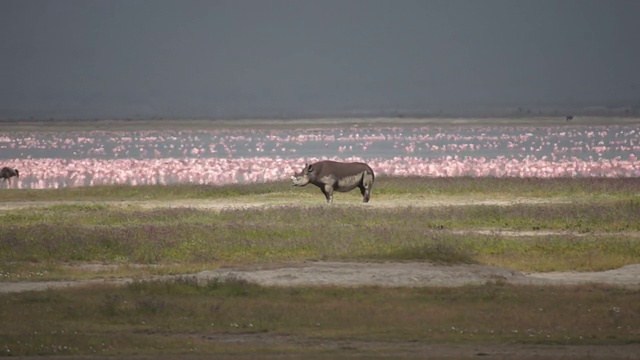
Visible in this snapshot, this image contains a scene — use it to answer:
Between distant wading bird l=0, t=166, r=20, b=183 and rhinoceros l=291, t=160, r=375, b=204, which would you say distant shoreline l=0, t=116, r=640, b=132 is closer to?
distant wading bird l=0, t=166, r=20, b=183

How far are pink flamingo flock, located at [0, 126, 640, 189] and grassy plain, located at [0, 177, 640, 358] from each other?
584 inches

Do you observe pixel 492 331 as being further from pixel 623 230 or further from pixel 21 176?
A: pixel 21 176

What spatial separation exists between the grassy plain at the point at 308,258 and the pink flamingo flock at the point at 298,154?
14.8m

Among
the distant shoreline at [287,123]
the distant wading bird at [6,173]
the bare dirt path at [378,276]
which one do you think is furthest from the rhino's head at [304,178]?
the distant shoreline at [287,123]

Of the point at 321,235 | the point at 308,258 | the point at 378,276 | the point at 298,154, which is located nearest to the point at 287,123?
the point at 298,154

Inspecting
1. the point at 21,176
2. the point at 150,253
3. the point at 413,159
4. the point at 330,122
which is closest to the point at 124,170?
the point at 21,176

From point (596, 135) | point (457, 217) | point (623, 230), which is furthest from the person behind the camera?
point (596, 135)

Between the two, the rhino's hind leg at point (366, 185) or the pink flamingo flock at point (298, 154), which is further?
the pink flamingo flock at point (298, 154)

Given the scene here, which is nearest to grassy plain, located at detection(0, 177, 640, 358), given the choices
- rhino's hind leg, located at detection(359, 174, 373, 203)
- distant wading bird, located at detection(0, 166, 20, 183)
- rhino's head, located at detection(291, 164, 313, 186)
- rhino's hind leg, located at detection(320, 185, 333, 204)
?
rhino's hind leg, located at detection(359, 174, 373, 203)

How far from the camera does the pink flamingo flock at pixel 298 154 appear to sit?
6400cm

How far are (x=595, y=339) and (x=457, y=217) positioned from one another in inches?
684

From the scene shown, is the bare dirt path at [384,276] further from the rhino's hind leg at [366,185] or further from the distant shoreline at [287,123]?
the distant shoreline at [287,123]

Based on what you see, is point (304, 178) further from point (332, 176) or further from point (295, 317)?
point (295, 317)

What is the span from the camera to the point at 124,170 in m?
68.4
